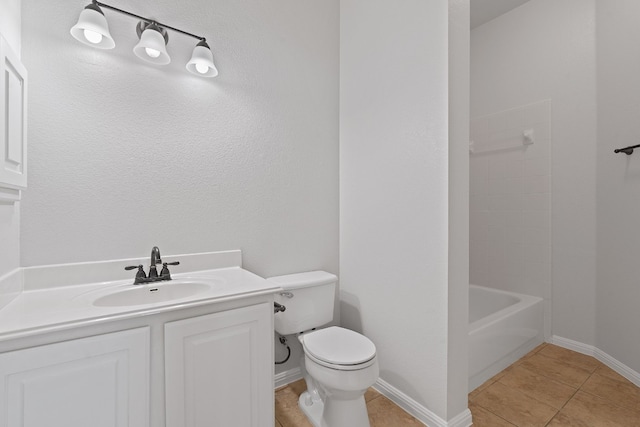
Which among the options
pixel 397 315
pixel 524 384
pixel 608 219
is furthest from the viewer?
pixel 608 219

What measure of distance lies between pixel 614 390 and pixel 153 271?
8.83 feet

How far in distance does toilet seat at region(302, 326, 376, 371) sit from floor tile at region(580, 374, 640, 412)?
1.47 m

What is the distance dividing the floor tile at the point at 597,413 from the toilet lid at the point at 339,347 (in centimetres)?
116

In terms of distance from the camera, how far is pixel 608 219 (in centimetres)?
207

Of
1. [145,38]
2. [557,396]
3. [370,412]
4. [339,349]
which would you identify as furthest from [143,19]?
[557,396]

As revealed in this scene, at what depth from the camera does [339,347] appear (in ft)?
4.93

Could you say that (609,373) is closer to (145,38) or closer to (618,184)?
(618,184)

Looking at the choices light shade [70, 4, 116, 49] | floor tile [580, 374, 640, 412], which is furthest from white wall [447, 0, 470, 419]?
light shade [70, 4, 116, 49]

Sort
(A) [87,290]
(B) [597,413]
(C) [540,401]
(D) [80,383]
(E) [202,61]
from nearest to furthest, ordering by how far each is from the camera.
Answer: (D) [80,383] < (A) [87,290] < (E) [202,61] < (B) [597,413] < (C) [540,401]

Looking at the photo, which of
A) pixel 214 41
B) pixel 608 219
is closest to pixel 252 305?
pixel 214 41

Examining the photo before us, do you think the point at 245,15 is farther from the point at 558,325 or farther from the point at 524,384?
the point at 558,325

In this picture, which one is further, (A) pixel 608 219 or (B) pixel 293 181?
(A) pixel 608 219

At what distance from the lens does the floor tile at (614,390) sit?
1.65m

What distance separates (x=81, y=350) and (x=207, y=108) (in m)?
1.22
